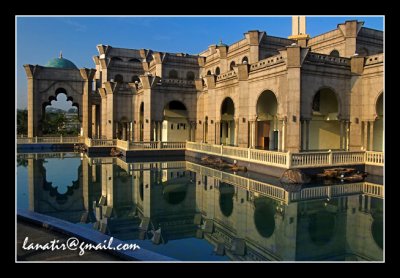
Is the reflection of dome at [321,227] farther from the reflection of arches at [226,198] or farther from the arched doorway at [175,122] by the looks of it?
the arched doorway at [175,122]

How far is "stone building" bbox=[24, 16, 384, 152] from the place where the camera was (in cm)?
1758

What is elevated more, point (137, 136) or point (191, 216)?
point (137, 136)

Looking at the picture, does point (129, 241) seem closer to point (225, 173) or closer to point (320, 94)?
→ point (225, 173)

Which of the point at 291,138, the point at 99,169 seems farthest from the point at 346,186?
the point at 99,169

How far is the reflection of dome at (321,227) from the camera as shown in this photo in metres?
8.10

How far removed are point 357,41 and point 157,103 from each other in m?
16.4

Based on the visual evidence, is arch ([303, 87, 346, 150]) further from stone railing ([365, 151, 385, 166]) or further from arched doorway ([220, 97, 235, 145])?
arched doorway ([220, 97, 235, 145])

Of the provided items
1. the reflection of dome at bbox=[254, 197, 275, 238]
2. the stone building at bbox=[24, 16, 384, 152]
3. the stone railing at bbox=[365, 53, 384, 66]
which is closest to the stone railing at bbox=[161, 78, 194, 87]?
the stone building at bbox=[24, 16, 384, 152]

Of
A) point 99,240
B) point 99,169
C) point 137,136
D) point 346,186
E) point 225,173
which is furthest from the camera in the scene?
point 137,136

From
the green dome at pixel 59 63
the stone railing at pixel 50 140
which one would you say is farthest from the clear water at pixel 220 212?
the green dome at pixel 59 63

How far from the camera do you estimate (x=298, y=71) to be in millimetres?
16734

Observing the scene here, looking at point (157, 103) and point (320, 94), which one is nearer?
point (320, 94)

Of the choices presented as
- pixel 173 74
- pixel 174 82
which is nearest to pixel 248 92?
pixel 174 82

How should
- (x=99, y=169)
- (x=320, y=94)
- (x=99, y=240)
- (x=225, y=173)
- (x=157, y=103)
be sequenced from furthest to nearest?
(x=157, y=103)
(x=320, y=94)
(x=99, y=169)
(x=225, y=173)
(x=99, y=240)
